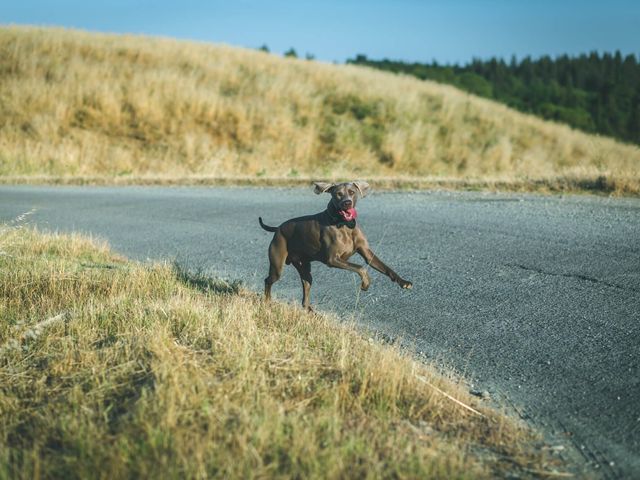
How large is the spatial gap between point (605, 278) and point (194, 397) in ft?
12.8

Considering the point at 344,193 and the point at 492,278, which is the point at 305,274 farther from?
the point at 492,278

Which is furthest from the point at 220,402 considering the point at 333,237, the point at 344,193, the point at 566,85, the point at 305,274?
the point at 566,85

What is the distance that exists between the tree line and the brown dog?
95.2 ft

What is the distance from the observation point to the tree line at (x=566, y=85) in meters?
57.0

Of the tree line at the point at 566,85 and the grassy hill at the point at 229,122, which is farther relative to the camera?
the tree line at the point at 566,85

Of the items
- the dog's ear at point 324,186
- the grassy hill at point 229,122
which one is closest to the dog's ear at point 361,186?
the dog's ear at point 324,186

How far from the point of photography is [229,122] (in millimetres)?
22531

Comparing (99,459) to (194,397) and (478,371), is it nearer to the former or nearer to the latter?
(194,397)

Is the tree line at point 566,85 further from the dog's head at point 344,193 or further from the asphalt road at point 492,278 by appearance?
the dog's head at point 344,193

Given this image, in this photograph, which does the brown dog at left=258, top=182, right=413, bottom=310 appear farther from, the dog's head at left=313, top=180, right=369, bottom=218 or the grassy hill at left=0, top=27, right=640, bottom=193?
the grassy hill at left=0, top=27, right=640, bottom=193

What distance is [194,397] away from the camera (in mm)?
2816

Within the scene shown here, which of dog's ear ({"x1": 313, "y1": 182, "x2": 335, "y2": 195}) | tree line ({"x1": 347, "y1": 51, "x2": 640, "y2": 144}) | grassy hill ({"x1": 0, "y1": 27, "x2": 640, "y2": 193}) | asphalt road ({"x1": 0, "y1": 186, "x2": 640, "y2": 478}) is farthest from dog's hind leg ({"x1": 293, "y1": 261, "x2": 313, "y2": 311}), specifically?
tree line ({"x1": 347, "y1": 51, "x2": 640, "y2": 144})

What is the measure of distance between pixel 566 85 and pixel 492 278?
9324cm

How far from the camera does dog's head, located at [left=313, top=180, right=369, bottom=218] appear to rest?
12.1 ft
